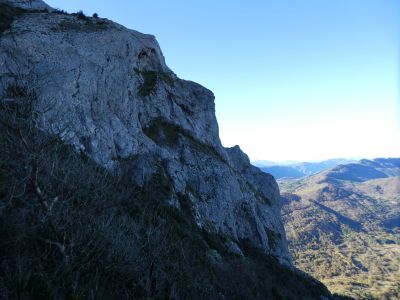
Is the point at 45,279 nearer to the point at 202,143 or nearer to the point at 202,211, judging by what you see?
the point at 202,211

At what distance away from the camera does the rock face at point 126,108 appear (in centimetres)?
3181

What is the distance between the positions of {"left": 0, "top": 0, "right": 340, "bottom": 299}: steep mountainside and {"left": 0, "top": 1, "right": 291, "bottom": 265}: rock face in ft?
0.58

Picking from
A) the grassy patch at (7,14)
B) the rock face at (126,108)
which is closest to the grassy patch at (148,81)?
the rock face at (126,108)

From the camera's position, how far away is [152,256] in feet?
54.8

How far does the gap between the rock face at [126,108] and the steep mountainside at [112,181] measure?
0.18 metres

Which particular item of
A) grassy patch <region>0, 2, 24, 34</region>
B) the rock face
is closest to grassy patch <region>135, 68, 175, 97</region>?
the rock face

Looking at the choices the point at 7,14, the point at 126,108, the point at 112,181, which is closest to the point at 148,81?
the point at 126,108

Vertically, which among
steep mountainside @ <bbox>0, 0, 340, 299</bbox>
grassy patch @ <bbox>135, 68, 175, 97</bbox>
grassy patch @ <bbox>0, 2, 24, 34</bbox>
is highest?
grassy patch @ <bbox>0, 2, 24, 34</bbox>

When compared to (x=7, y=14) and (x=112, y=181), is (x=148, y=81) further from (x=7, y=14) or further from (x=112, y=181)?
(x=112, y=181)

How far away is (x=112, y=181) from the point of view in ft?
94.7

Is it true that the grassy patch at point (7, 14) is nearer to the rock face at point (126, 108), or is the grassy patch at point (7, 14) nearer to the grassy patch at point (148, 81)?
the rock face at point (126, 108)

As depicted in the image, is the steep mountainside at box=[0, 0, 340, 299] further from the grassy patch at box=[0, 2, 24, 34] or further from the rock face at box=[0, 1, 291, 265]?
the grassy patch at box=[0, 2, 24, 34]

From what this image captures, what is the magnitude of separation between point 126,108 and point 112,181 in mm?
15086

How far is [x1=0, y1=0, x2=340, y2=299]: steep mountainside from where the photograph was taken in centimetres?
1070
